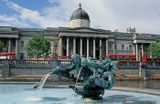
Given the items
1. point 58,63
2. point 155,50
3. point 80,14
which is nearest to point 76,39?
point 80,14

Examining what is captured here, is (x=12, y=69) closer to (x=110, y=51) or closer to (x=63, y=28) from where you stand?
(x=63, y=28)

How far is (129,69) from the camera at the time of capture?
218 feet

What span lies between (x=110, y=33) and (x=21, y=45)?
94.3 ft

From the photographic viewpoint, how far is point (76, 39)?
340ft

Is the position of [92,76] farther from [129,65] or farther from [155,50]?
[155,50]

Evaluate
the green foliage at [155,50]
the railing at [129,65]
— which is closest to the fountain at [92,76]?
the railing at [129,65]

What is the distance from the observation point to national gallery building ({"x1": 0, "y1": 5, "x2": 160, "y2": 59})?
3962 inches

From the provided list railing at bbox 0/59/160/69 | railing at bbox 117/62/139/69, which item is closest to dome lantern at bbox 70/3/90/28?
railing at bbox 0/59/160/69

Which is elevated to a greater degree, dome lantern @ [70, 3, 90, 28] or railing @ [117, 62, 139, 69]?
dome lantern @ [70, 3, 90, 28]

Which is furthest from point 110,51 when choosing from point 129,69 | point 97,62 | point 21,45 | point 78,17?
point 97,62

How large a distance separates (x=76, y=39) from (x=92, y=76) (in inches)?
3310

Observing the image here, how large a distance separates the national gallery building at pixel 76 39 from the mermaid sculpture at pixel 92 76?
79888mm

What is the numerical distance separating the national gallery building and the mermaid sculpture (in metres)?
79.9

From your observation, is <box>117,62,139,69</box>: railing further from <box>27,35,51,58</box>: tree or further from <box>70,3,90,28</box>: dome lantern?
<box>70,3,90,28</box>: dome lantern
